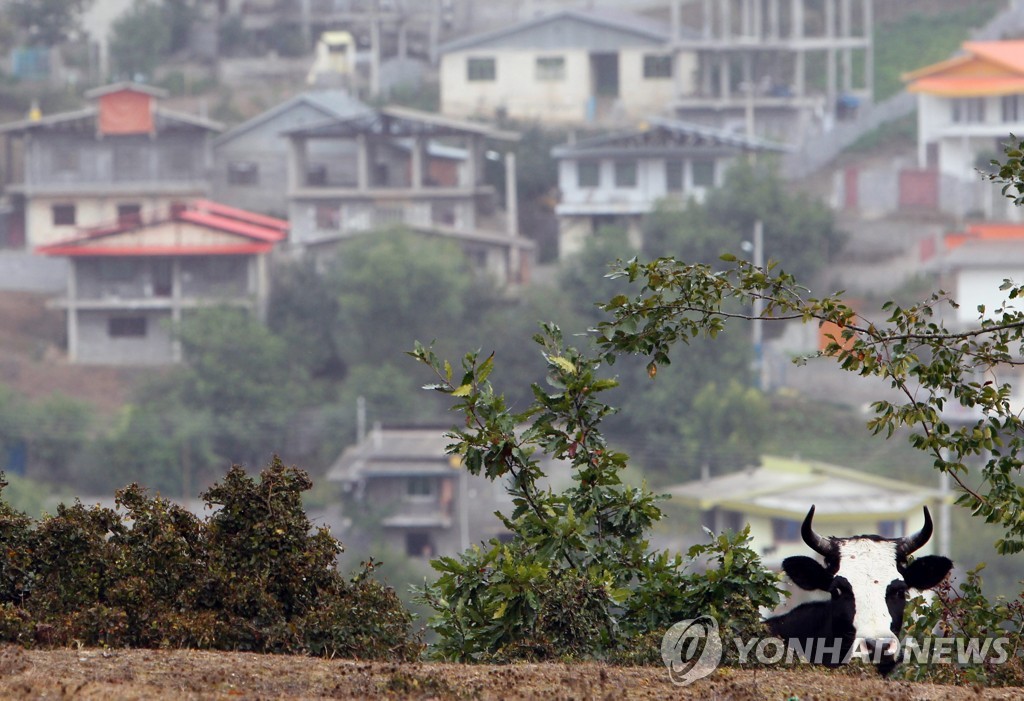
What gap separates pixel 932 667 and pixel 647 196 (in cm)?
4854

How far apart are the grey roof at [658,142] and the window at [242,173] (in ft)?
38.8

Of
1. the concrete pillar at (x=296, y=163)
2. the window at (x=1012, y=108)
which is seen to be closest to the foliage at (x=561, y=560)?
the concrete pillar at (x=296, y=163)

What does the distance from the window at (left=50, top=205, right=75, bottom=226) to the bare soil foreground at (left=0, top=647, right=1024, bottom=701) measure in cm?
5262

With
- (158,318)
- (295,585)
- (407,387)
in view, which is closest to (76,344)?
(158,318)

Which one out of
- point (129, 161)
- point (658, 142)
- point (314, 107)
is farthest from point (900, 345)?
point (314, 107)

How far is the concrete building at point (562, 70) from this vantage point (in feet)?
211

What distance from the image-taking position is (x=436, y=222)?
5688 centimetres

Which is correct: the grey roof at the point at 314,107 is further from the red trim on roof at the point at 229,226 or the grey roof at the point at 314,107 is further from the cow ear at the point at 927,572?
the cow ear at the point at 927,572

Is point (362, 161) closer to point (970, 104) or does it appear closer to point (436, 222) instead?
point (436, 222)

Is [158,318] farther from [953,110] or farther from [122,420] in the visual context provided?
[953,110]

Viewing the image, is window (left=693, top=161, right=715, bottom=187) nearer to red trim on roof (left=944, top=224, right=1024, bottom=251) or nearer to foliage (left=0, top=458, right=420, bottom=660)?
red trim on roof (left=944, top=224, right=1024, bottom=251)

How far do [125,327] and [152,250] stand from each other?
2.82m

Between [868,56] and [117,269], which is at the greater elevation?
[868,56]

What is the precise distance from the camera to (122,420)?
149ft
